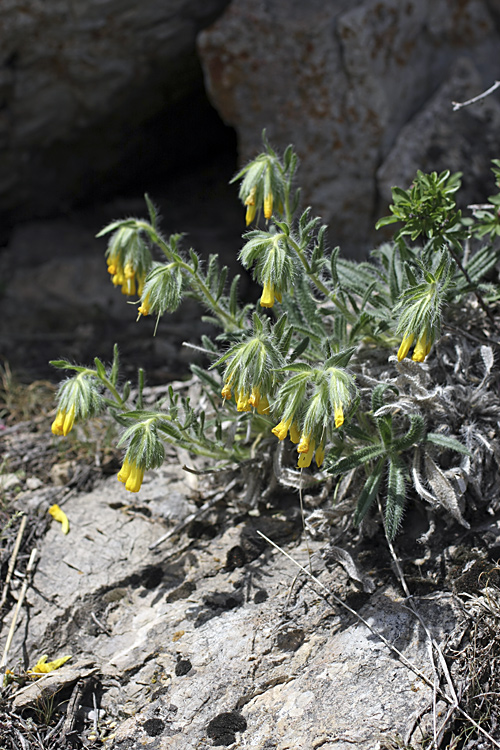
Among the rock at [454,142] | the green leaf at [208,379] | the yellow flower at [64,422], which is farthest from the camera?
the rock at [454,142]

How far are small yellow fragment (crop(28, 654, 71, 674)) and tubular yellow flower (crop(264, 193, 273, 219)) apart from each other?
157 cm

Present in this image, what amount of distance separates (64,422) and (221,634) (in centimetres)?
84

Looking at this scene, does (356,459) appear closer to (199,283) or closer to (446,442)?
(446,442)

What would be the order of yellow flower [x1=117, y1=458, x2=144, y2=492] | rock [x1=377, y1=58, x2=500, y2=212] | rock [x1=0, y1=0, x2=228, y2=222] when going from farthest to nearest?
rock [x1=0, y1=0, x2=228, y2=222] → rock [x1=377, y1=58, x2=500, y2=212] → yellow flower [x1=117, y1=458, x2=144, y2=492]

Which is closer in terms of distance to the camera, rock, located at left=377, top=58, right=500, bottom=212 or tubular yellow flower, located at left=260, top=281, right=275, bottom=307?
tubular yellow flower, located at left=260, top=281, right=275, bottom=307

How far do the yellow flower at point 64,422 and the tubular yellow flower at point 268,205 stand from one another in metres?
0.88

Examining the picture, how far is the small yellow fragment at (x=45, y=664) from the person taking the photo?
6.78ft

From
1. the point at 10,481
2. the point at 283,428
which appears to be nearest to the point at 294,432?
the point at 283,428

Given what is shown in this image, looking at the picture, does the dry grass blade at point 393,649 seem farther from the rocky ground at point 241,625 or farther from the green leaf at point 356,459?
the green leaf at point 356,459

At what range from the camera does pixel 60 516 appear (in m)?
2.63

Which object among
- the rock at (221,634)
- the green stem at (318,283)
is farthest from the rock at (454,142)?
the rock at (221,634)

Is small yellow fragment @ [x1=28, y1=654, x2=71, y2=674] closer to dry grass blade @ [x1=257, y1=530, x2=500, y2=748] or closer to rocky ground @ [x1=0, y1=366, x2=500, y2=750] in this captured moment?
rocky ground @ [x1=0, y1=366, x2=500, y2=750]

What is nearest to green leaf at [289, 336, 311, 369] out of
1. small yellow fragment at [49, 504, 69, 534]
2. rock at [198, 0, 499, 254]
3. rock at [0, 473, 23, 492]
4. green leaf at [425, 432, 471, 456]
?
green leaf at [425, 432, 471, 456]

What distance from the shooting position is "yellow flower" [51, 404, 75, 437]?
2.12 metres
